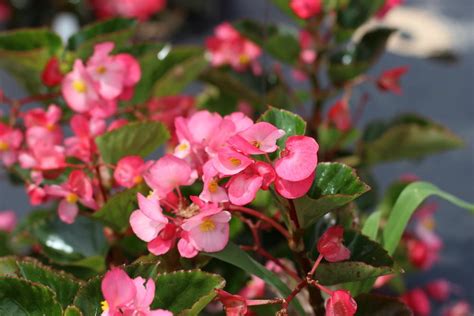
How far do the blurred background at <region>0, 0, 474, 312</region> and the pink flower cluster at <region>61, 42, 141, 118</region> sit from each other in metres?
0.74

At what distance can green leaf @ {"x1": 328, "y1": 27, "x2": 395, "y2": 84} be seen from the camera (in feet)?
3.28

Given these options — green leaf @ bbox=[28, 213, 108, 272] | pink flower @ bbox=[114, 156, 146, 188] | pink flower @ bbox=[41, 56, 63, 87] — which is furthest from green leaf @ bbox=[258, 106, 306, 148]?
pink flower @ bbox=[41, 56, 63, 87]

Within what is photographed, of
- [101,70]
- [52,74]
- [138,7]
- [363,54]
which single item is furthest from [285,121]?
[138,7]

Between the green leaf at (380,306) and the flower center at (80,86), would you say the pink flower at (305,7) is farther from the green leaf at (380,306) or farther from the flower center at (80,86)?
the green leaf at (380,306)

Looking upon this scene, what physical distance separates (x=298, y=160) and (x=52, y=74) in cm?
42

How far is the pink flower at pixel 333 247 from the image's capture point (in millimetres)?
541

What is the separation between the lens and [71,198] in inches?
26.4

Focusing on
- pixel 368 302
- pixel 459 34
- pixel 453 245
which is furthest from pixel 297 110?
pixel 459 34

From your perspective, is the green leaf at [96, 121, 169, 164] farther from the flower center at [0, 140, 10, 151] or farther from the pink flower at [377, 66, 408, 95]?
the pink flower at [377, 66, 408, 95]

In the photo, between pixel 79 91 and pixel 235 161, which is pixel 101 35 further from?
pixel 235 161

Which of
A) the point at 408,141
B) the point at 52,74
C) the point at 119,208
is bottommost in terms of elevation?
the point at 408,141

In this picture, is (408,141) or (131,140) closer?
(131,140)

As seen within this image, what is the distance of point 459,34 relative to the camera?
8.19 ft

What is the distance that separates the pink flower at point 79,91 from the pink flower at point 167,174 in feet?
0.72
